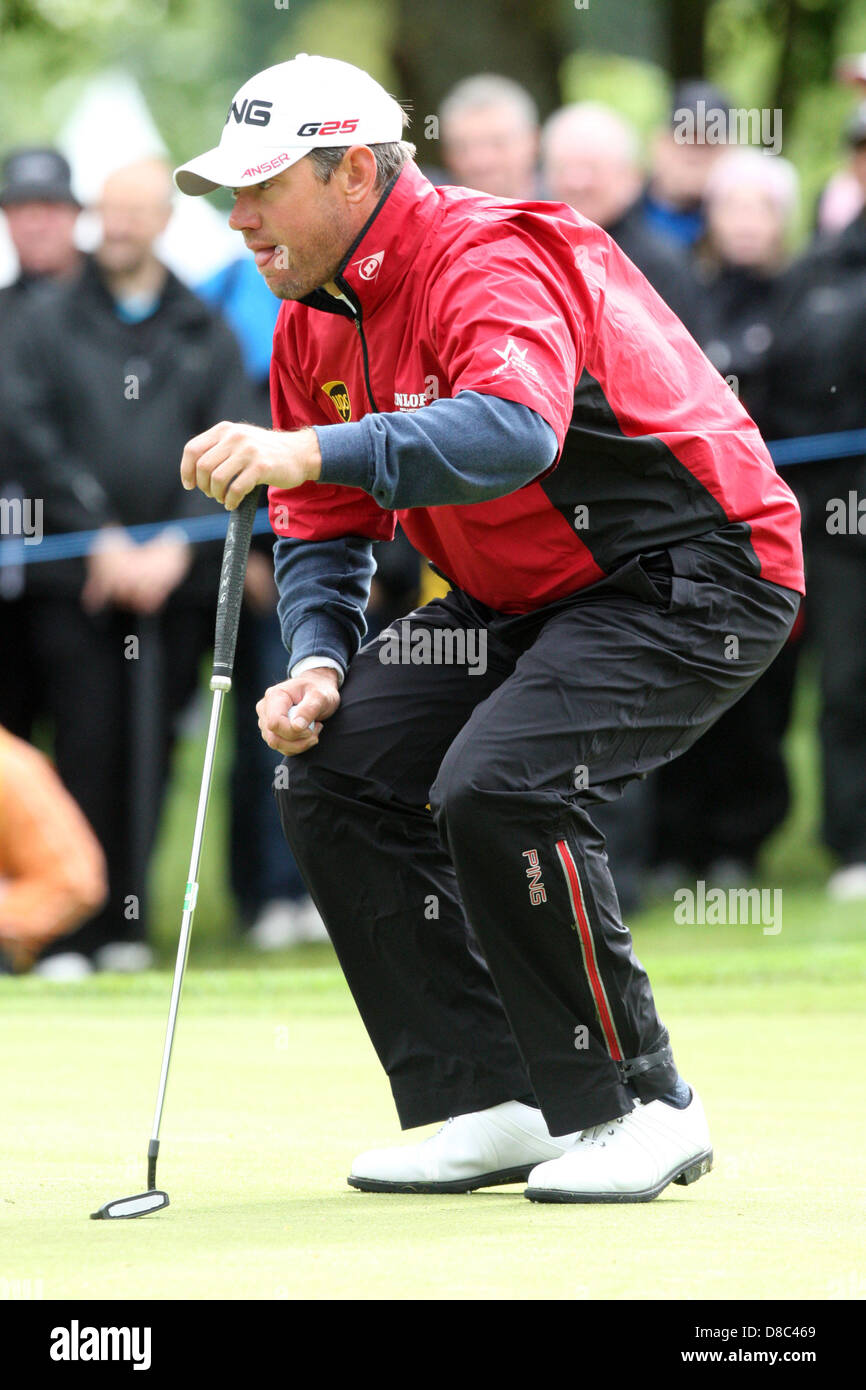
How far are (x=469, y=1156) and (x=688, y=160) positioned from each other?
6.72 meters

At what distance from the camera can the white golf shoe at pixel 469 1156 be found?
171 inches

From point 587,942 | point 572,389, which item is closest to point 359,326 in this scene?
point 572,389

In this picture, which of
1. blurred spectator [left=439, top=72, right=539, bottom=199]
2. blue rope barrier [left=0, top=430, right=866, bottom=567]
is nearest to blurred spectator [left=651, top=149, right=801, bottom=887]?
blurred spectator [left=439, top=72, right=539, bottom=199]

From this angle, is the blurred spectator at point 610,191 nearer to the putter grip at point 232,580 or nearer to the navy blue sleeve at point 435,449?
the putter grip at point 232,580

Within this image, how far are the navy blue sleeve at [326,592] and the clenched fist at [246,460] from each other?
967 mm

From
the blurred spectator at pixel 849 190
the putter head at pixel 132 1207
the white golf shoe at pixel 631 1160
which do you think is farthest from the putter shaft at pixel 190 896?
the blurred spectator at pixel 849 190

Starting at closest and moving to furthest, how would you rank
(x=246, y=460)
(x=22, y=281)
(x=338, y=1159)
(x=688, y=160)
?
(x=246, y=460), (x=338, y=1159), (x=22, y=281), (x=688, y=160)

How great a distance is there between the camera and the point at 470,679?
4.55m

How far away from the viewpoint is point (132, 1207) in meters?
3.81

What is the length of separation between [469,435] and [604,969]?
102 centimetres

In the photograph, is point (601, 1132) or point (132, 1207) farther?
point (601, 1132)

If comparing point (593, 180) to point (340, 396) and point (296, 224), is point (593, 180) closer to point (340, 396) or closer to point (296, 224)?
point (340, 396)
